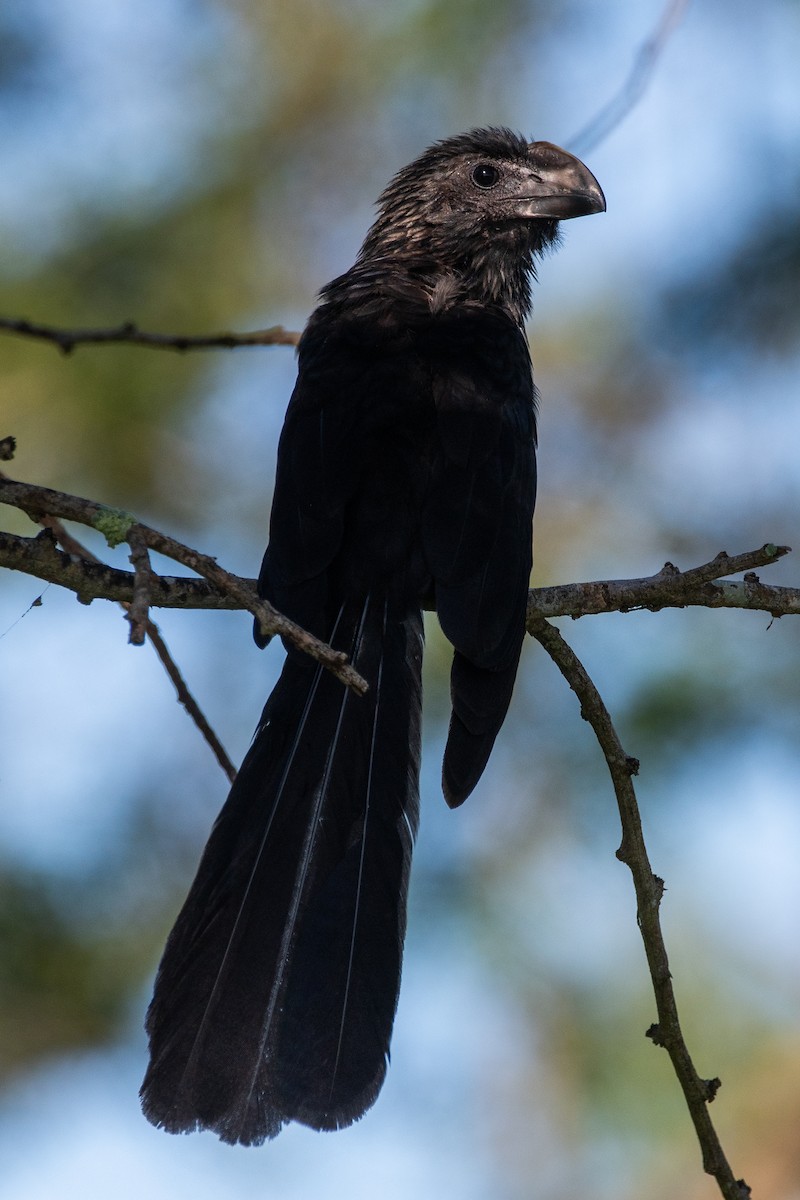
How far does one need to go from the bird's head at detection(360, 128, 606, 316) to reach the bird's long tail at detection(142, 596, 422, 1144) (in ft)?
5.36

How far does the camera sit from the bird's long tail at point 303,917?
8.42ft

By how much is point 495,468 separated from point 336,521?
409mm

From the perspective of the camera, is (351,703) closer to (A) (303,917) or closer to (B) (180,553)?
(A) (303,917)

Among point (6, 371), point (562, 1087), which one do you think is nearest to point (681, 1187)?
point (562, 1087)

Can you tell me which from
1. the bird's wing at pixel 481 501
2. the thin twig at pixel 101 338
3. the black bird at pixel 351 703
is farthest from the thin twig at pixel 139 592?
the bird's wing at pixel 481 501

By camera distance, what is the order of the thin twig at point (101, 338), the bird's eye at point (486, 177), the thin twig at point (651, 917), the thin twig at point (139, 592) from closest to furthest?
the thin twig at point (139, 592), the thin twig at point (101, 338), the thin twig at point (651, 917), the bird's eye at point (486, 177)

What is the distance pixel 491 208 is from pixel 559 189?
221mm

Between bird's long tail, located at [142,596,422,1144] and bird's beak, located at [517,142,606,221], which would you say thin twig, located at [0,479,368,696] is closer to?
bird's long tail, located at [142,596,422,1144]

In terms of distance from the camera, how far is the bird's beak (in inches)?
177

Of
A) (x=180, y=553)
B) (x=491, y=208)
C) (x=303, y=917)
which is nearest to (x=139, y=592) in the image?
(x=180, y=553)

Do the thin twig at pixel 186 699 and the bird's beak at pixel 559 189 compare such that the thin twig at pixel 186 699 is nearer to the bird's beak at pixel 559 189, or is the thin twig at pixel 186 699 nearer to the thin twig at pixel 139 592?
the thin twig at pixel 139 592

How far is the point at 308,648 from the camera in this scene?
2.06 meters

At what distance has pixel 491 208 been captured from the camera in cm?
452

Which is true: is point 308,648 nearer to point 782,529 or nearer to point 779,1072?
point 779,1072
